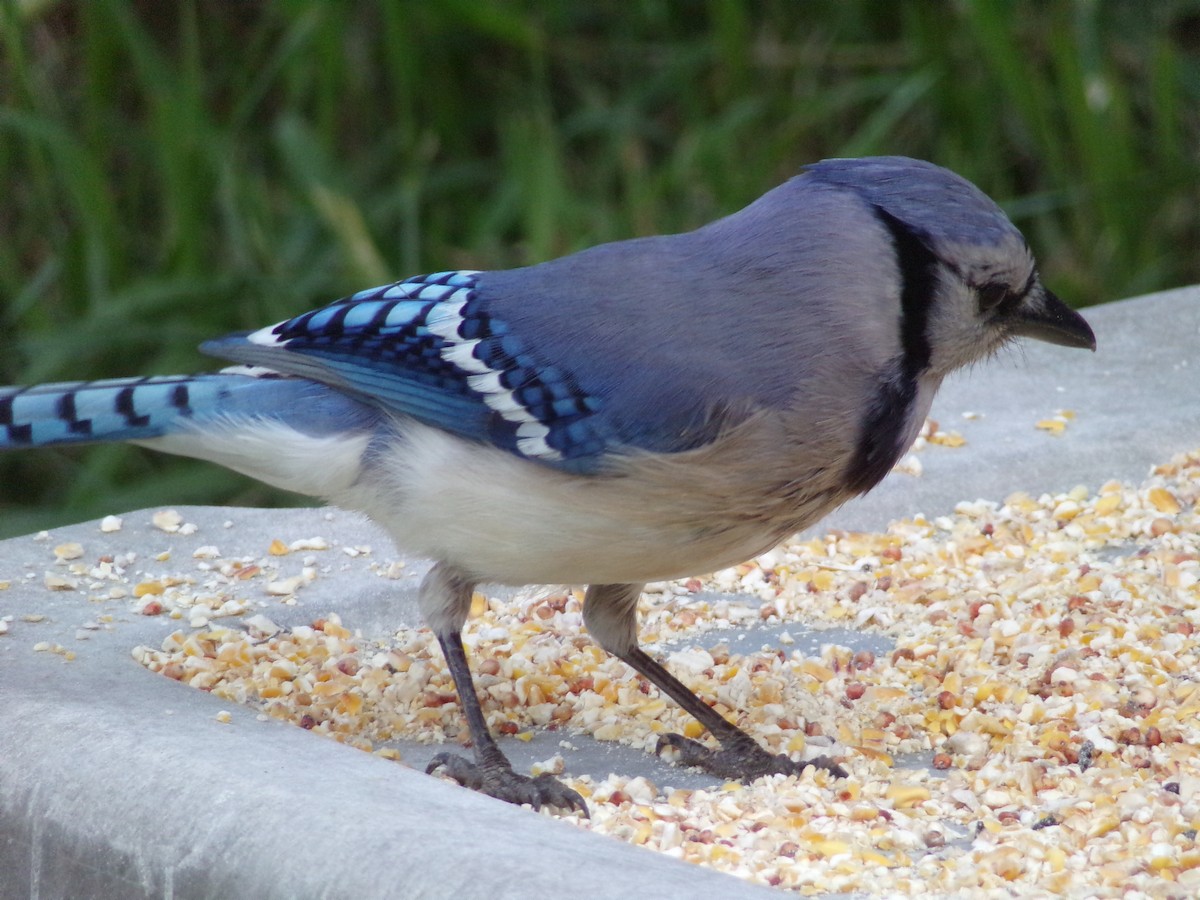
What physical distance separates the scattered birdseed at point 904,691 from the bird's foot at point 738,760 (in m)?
0.05

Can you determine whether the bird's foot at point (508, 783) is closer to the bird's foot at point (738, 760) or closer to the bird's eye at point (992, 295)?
the bird's foot at point (738, 760)

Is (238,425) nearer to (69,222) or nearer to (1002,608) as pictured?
(1002,608)

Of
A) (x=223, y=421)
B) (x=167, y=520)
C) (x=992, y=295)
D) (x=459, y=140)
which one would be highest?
(x=992, y=295)

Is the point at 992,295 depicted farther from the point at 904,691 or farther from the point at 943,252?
the point at 904,691

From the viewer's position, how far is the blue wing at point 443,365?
88.8 inches

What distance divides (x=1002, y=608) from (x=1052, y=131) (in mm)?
2435

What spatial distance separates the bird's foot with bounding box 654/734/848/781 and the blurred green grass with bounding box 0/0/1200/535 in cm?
218

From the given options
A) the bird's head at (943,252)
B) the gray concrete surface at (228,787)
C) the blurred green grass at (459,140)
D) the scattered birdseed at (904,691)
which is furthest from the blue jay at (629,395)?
the blurred green grass at (459,140)

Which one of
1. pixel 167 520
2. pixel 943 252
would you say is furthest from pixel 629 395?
pixel 167 520

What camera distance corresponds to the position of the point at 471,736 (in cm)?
237

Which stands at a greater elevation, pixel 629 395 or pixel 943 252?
pixel 943 252

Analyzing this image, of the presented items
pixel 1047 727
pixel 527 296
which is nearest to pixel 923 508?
pixel 1047 727

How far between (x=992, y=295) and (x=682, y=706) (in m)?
0.72

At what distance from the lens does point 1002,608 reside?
9.06ft
